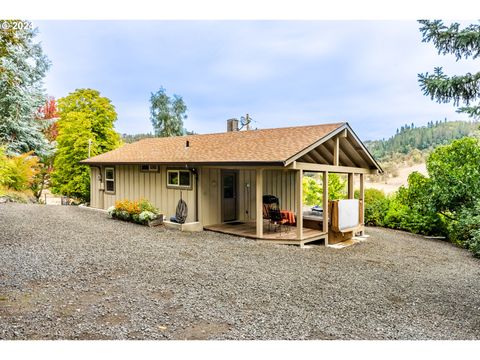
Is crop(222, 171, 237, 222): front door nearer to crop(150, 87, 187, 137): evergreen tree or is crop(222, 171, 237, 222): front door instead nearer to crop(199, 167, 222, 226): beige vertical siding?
crop(199, 167, 222, 226): beige vertical siding

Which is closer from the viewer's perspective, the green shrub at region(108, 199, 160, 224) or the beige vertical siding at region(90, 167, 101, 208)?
the green shrub at region(108, 199, 160, 224)

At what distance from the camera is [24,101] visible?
51.2ft

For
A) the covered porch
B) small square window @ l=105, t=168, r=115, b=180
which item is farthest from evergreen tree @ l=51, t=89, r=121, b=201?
the covered porch

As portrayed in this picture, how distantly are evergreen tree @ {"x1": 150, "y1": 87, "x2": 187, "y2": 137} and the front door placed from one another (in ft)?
70.1

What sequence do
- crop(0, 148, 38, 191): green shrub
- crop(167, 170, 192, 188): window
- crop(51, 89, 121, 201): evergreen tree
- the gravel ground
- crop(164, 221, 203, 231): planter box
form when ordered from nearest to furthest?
1. the gravel ground
2. crop(164, 221, 203, 231): planter box
3. crop(167, 170, 192, 188): window
4. crop(0, 148, 38, 191): green shrub
5. crop(51, 89, 121, 201): evergreen tree

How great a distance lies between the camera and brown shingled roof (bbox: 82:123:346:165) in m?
8.38

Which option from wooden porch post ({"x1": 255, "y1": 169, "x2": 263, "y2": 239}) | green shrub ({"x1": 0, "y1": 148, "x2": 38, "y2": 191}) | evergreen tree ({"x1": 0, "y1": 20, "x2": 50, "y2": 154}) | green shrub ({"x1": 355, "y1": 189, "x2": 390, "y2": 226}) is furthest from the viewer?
green shrub ({"x1": 0, "y1": 148, "x2": 38, "y2": 191})

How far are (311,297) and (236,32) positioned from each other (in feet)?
31.5

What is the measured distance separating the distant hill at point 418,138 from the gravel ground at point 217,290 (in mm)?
22832

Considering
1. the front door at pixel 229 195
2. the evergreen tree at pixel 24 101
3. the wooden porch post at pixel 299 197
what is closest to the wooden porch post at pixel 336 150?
the wooden porch post at pixel 299 197

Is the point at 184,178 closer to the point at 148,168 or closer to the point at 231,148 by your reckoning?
the point at 231,148

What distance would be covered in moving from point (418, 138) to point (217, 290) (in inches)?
1216

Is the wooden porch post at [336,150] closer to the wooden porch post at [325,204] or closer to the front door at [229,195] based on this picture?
the wooden porch post at [325,204]
